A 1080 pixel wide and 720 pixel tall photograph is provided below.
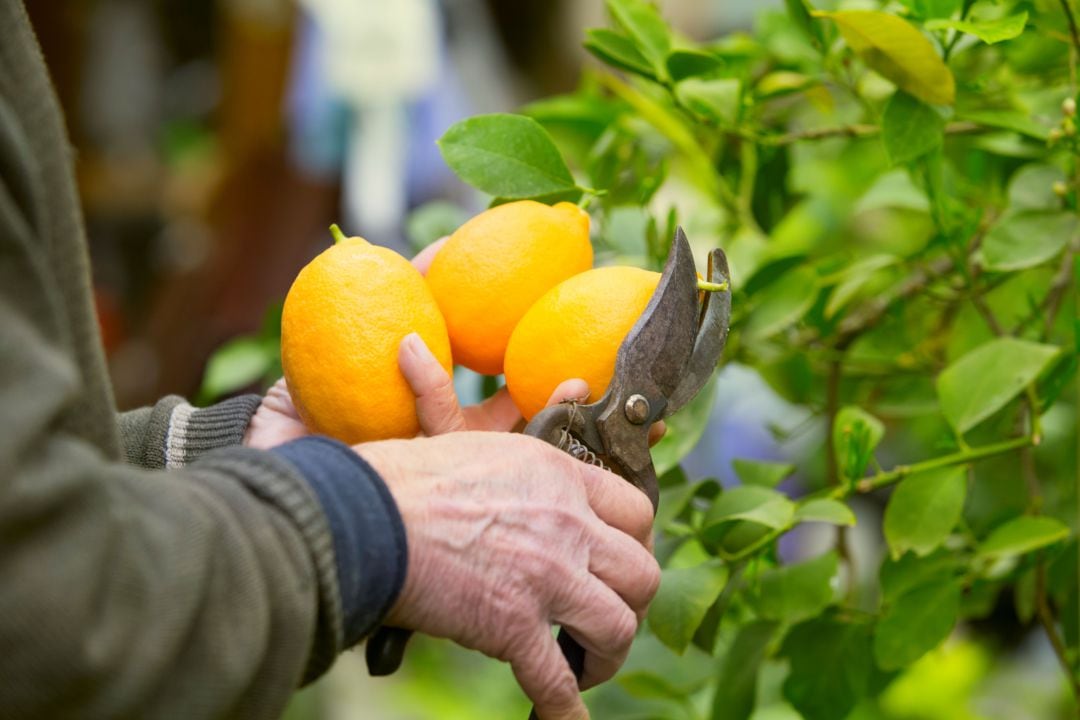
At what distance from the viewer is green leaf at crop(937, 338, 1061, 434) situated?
73 cm

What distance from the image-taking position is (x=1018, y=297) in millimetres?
941

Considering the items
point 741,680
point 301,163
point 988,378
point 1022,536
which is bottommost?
point 301,163

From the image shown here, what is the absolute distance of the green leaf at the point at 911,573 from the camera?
0.78 m

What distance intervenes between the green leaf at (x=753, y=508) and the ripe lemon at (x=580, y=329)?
13cm

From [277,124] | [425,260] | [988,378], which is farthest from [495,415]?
[277,124]

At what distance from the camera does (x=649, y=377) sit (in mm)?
640

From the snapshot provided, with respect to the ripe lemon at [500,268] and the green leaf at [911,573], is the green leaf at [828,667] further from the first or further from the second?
the ripe lemon at [500,268]

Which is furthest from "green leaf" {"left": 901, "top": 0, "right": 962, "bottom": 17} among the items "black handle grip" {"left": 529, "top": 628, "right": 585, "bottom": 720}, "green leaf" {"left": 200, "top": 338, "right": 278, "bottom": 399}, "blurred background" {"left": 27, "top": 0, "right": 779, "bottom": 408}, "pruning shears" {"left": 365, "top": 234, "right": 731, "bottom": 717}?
"blurred background" {"left": 27, "top": 0, "right": 779, "bottom": 408}

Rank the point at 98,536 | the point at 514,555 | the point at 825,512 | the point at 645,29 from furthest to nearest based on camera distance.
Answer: the point at 645,29 → the point at 825,512 → the point at 514,555 → the point at 98,536

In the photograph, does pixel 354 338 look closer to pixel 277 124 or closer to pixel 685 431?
pixel 685 431

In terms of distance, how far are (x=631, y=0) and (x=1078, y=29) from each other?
30 cm

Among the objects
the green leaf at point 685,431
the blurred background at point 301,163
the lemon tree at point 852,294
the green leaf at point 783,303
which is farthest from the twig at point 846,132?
the blurred background at point 301,163

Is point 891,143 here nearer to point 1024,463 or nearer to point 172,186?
point 1024,463

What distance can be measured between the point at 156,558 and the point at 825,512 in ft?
1.32
